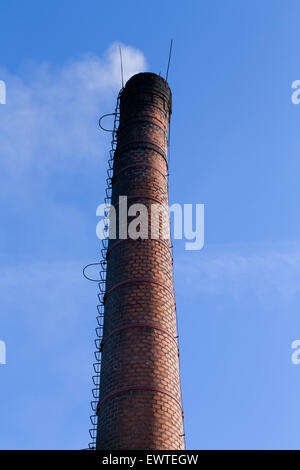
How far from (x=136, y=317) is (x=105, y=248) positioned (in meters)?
2.82

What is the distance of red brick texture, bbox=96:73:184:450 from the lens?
9609mm

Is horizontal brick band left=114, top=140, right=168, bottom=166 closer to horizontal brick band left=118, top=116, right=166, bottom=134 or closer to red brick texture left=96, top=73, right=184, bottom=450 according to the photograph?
red brick texture left=96, top=73, right=184, bottom=450

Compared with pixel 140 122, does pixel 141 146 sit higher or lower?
lower

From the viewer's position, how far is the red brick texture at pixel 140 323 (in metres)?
9.61

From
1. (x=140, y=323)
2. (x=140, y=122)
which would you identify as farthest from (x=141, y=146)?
(x=140, y=323)

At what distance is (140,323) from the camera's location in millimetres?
10672

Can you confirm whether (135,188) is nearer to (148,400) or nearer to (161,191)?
(161,191)

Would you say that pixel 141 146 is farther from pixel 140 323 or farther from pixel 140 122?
pixel 140 323

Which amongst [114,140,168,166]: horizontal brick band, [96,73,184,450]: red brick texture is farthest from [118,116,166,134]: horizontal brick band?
[114,140,168,166]: horizontal brick band

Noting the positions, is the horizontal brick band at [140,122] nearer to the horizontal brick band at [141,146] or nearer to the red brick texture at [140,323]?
the red brick texture at [140,323]

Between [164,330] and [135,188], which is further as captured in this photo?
[135,188]
